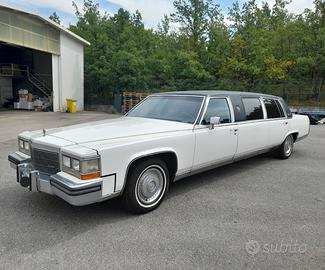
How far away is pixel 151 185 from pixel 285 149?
430cm

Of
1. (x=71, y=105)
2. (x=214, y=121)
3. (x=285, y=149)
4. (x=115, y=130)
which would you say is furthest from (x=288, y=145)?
(x=71, y=105)

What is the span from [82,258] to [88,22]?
30.6 m

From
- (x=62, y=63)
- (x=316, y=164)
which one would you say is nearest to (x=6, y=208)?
(x=316, y=164)

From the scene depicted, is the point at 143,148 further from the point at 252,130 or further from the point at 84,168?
the point at 252,130

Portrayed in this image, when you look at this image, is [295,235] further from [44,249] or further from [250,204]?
[44,249]

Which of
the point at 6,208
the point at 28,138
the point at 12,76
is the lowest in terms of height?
the point at 6,208

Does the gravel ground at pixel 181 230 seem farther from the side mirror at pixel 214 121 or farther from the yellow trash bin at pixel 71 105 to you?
the yellow trash bin at pixel 71 105

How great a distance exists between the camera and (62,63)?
21375mm

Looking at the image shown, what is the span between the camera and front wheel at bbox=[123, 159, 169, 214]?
3.50m

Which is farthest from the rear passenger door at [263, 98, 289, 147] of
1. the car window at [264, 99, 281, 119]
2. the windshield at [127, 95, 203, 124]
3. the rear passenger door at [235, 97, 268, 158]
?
the windshield at [127, 95, 203, 124]

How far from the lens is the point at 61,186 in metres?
3.08

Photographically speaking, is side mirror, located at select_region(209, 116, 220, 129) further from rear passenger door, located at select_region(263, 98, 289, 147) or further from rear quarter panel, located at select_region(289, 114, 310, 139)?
rear quarter panel, located at select_region(289, 114, 310, 139)

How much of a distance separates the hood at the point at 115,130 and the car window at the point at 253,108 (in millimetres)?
1724

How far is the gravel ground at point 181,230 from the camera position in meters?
2.70
